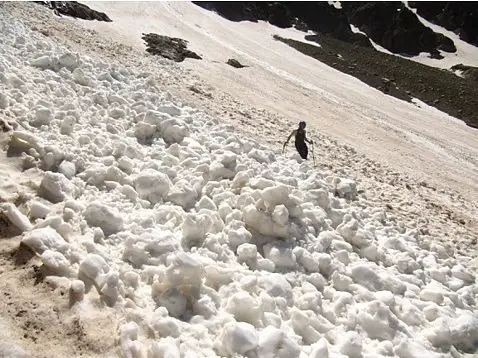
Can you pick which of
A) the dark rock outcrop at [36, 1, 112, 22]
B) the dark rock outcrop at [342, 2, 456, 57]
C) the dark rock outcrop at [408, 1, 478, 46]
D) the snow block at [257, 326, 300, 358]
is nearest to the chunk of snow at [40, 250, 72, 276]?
the snow block at [257, 326, 300, 358]

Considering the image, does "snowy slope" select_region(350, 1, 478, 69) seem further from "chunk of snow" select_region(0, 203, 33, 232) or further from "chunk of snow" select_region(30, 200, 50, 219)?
"chunk of snow" select_region(0, 203, 33, 232)

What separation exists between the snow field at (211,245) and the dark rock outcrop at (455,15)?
72306mm

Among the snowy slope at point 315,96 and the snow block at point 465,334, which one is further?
the snowy slope at point 315,96

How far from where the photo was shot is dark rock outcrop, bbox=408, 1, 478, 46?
69562 millimetres

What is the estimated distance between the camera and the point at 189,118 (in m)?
9.99

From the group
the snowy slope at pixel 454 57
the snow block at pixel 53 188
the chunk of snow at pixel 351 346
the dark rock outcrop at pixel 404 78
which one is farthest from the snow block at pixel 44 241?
the snowy slope at pixel 454 57

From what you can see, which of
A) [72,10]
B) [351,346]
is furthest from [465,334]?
[72,10]

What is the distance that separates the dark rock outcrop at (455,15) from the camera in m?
69.6

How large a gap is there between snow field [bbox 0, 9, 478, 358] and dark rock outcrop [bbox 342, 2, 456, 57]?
5897cm

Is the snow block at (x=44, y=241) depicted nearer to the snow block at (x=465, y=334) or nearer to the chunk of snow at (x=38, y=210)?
the chunk of snow at (x=38, y=210)

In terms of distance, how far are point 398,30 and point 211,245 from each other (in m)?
64.1

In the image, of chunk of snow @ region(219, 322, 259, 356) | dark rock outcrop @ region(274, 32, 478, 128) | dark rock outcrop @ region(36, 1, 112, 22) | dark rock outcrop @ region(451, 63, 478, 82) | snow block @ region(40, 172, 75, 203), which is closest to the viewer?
chunk of snow @ region(219, 322, 259, 356)

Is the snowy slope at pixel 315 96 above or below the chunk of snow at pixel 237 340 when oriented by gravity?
above

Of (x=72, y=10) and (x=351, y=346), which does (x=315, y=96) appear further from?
(x=351, y=346)
